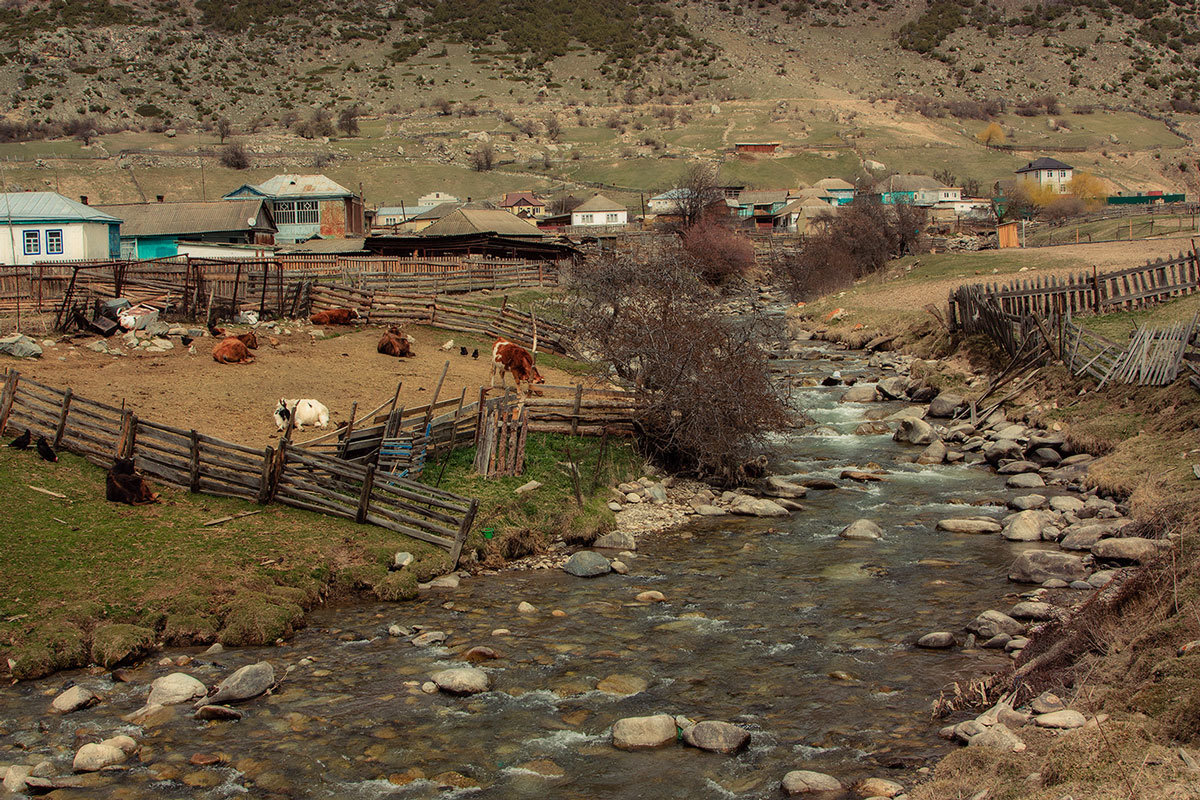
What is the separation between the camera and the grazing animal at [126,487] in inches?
523

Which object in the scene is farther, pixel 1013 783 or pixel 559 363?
pixel 559 363

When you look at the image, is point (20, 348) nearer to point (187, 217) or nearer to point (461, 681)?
point (461, 681)

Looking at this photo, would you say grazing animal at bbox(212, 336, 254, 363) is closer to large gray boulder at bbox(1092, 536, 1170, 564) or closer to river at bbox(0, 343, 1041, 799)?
river at bbox(0, 343, 1041, 799)

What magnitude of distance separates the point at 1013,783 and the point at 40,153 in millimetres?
117243

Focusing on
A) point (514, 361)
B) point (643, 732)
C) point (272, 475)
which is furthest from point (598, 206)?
point (643, 732)

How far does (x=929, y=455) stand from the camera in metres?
20.2

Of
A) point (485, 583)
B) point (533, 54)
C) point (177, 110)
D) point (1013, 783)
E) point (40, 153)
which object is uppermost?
point (533, 54)

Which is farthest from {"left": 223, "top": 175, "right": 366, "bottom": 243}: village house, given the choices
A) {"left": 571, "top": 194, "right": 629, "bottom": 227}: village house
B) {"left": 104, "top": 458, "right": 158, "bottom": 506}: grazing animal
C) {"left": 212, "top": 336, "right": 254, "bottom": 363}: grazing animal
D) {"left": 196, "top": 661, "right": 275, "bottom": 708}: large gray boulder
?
{"left": 196, "top": 661, "right": 275, "bottom": 708}: large gray boulder

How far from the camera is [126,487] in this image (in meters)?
13.3

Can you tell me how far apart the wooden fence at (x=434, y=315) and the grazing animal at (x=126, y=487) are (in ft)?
54.2

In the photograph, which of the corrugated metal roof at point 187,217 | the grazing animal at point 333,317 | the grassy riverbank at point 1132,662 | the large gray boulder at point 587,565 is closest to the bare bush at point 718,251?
the corrugated metal roof at point 187,217

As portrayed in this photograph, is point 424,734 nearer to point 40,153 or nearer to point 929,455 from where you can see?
point 929,455

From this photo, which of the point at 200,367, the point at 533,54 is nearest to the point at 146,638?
the point at 200,367

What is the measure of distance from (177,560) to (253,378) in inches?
405
